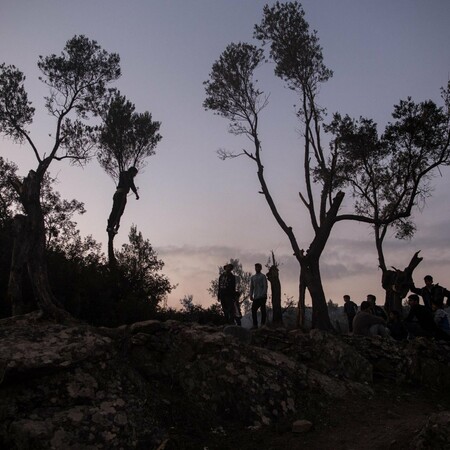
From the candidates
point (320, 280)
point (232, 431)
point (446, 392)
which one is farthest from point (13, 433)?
point (320, 280)

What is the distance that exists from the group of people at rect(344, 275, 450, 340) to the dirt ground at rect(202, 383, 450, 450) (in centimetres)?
314

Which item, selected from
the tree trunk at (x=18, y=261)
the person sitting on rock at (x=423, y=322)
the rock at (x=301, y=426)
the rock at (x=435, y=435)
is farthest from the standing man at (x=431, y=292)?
the tree trunk at (x=18, y=261)

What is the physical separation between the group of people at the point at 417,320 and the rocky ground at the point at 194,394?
6.35 feet

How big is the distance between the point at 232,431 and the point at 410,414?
3.14m

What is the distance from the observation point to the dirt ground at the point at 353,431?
219 inches

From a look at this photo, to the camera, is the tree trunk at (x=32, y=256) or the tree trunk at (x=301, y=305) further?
the tree trunk at (x=301, y=305)

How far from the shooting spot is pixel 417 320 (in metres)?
11.1

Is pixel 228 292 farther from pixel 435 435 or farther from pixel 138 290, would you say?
pixel 435 435

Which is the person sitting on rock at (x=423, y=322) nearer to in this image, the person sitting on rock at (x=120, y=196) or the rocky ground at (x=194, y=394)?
the rocky ground at (x=194, y=394)

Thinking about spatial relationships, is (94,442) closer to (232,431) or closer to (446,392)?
(232,431)

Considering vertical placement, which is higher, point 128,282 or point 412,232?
point 412,232

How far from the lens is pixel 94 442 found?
4816mm

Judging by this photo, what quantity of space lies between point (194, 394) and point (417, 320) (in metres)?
6.99

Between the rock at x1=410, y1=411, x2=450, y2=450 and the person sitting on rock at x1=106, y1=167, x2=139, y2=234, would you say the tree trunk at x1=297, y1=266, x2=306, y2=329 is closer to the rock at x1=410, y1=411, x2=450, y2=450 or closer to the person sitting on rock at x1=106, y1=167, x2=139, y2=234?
the person sitting on rock at x1=106, y1=167, x2=139, y2=234
